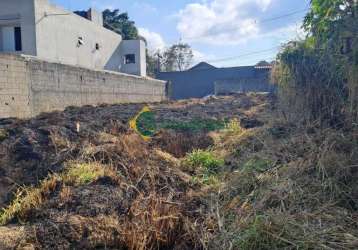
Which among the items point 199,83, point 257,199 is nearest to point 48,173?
point 257,199

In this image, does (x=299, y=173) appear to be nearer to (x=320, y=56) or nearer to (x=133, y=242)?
(x=133, y=242)

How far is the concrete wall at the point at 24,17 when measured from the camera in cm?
1484

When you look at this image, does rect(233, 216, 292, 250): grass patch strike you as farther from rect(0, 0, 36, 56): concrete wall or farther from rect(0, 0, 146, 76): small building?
rect(0, 0, 36, 56): concrete wall

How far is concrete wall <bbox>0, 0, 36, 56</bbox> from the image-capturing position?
14.8 metres

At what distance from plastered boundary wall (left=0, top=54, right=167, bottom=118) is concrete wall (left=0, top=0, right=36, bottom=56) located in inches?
143

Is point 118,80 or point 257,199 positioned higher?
point 118,80

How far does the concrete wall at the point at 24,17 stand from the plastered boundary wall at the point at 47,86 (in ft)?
11.9

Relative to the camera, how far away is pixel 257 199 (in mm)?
3090

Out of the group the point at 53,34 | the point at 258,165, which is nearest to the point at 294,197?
the point at 258,165

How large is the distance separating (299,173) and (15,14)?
15.4m

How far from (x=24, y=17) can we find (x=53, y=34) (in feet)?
5.67

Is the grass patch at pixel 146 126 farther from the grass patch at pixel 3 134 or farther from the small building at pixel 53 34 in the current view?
the small building at pixel 53 34

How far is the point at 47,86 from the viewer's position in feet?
34.1

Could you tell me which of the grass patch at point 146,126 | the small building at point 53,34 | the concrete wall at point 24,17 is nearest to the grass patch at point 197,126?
the grass patch at point 146,126
